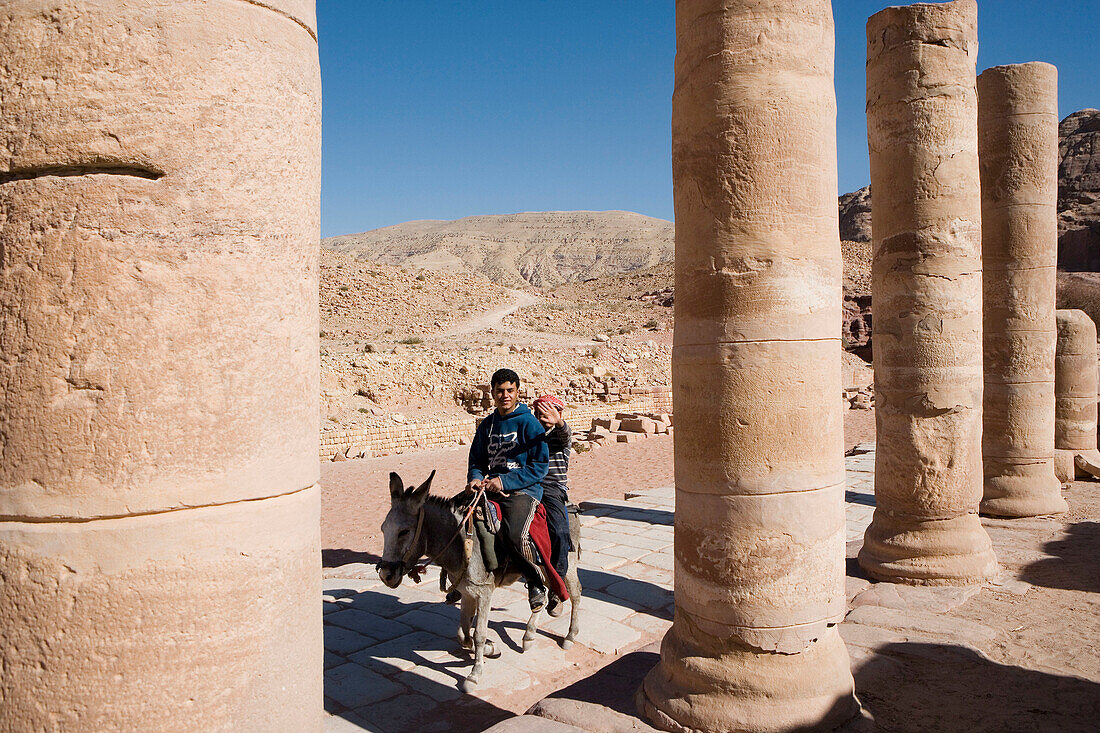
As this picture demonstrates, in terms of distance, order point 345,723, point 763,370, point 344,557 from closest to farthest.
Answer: point 763,370 < point 345,723 < point 344,557

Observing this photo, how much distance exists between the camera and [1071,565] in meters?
7.50

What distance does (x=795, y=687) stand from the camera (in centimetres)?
402

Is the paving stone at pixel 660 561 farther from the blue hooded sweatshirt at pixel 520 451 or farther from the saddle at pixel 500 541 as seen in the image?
the blue hooded sweatshirt at pixel 520 451

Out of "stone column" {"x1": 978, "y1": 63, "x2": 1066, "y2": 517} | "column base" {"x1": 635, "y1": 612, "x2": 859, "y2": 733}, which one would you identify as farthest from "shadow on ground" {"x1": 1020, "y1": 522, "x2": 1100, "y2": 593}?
"column base" {"x1": 635, "y1": 612, "x2": 859, "y2": 733}

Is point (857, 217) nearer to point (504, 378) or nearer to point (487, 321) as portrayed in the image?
point (487, 321)

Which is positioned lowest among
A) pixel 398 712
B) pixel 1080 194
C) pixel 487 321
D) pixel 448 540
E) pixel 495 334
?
pixel 398 712

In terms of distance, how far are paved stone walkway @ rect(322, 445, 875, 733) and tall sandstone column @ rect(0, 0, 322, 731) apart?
9.55ft

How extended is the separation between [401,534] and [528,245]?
111 metres

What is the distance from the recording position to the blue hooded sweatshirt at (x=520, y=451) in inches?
216

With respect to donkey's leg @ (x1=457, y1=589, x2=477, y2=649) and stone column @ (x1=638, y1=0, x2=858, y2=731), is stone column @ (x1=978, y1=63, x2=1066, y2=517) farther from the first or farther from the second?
donkey's leg @ (x1=457, y1=589, x2=477, y2=649)

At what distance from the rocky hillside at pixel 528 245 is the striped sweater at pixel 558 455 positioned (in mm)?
84770

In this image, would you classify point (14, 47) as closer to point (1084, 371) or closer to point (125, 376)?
point (125, 376)

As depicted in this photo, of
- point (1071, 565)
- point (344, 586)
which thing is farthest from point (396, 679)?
point (1071, 565)

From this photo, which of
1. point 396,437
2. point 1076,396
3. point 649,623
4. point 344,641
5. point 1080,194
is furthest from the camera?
point 1080,194
